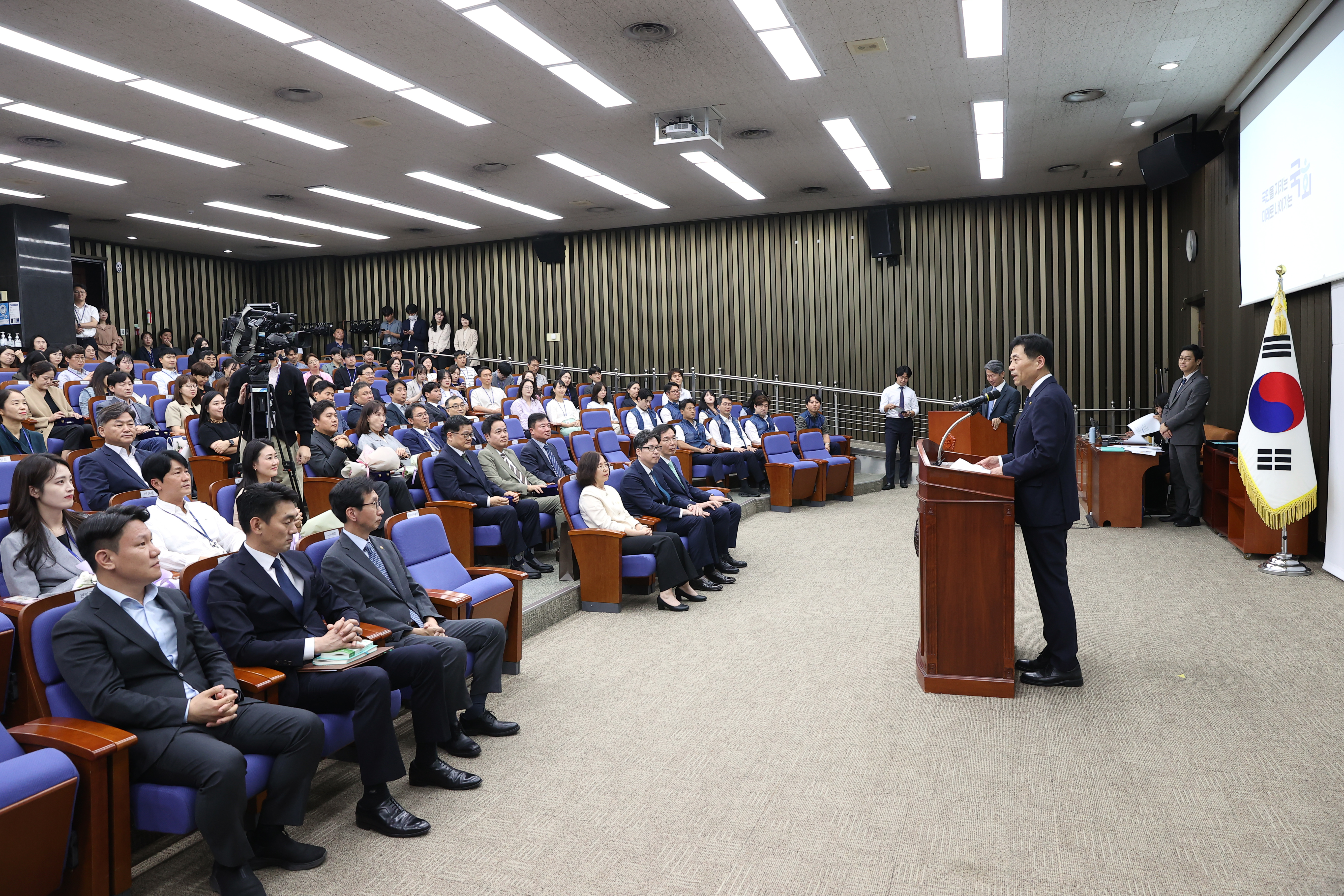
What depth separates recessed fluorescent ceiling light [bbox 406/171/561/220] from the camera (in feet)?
32.8

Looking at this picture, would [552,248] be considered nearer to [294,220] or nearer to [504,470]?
[294,220]

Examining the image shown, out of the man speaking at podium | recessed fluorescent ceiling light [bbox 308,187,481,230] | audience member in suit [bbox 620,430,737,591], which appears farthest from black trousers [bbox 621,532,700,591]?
recessed fluorescent ceiling light [bbox 308,187,481,230]

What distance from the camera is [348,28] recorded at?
5.83 metres

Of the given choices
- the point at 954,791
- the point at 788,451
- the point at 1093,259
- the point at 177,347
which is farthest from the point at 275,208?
the point at 954,791

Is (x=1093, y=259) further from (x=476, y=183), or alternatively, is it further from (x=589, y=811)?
(x=589, y=811)

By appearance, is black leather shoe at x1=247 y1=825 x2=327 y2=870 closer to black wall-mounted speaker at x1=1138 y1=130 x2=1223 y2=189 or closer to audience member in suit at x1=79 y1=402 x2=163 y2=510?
audience member in suit at x1=79 y1=402 x2=163 y2=510

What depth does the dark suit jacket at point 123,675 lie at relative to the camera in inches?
90.1

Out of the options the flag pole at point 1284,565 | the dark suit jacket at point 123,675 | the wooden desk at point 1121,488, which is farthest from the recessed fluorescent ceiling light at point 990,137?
the dark suit jacket at point 123,675

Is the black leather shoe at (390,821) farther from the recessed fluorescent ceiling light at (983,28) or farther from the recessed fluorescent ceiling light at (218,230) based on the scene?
the recessed fluorescent ceiling light at (218,230)

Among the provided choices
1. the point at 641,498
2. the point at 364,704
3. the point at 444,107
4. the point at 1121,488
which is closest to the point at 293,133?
the point at 444,107

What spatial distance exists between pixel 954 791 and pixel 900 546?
13.8 ft

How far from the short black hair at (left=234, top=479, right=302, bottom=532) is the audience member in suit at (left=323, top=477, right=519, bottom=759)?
0.38 meters

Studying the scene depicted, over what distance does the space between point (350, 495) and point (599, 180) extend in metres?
7.89

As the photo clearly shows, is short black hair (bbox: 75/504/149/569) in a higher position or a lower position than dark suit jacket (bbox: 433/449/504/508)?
higher
